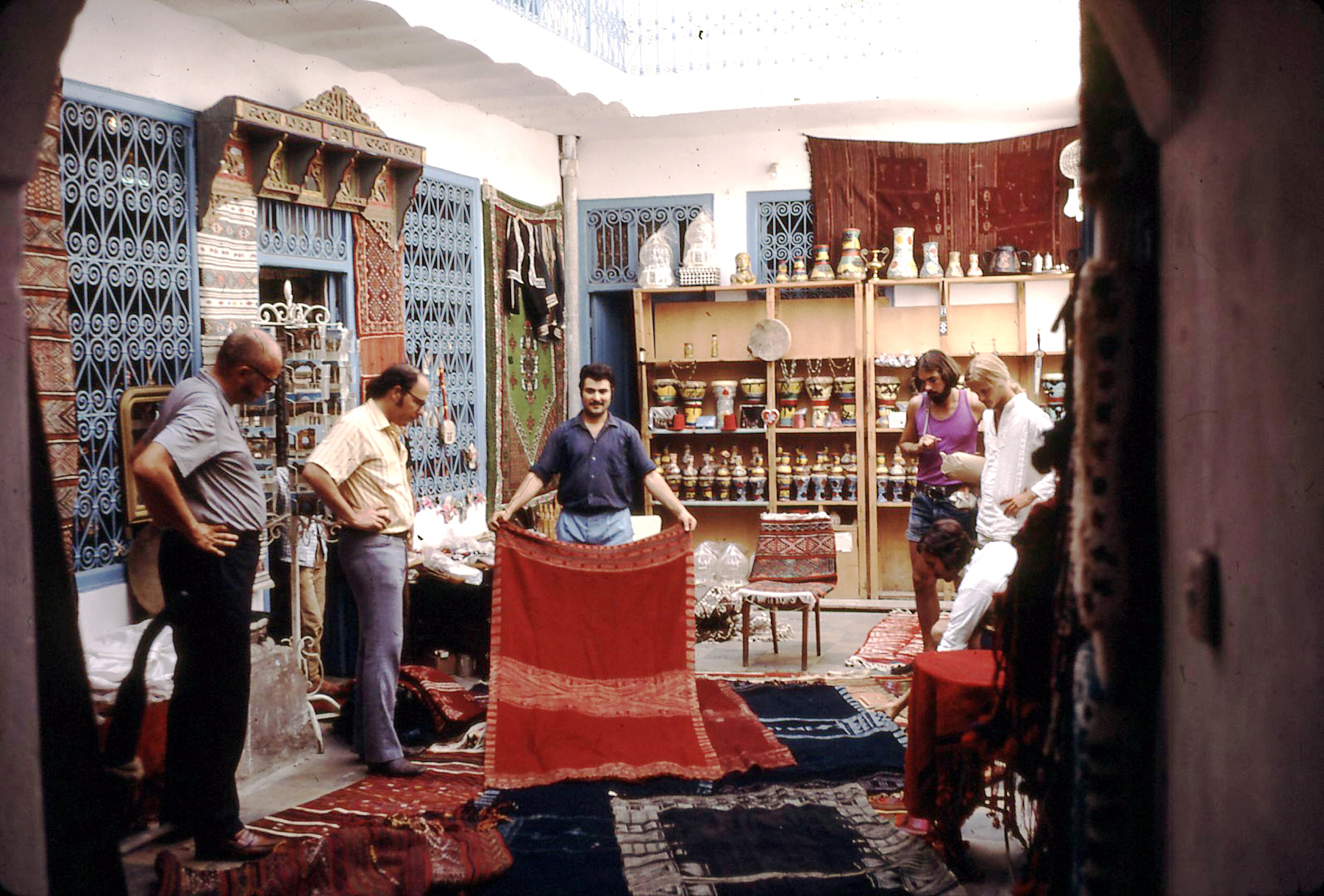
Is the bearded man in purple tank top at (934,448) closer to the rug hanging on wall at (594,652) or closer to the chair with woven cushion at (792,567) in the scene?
the chair with woven cushion at (792,567)

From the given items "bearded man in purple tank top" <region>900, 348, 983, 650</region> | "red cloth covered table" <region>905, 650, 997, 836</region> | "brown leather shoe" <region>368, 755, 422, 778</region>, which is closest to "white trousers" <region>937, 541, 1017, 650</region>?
"red cloth covered table" <region>905, 650, 997, 836</region>

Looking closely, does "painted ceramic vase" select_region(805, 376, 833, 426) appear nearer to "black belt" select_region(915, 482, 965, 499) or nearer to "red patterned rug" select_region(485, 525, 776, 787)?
"black belt" select_region(915, 482, 965, 499)

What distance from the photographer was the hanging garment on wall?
27.7ft

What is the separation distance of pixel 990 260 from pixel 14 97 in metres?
7.83

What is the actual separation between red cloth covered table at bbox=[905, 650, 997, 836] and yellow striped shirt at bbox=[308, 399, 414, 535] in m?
2.31

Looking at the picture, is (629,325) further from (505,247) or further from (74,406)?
(74,406)

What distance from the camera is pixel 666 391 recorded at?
9.46 m

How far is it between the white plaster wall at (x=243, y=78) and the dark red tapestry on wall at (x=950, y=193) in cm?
256

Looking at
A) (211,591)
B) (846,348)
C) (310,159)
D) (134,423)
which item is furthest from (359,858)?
(846,348)

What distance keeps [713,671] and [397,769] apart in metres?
2.40

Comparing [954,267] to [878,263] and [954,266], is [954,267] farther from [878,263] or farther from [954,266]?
[878,263]

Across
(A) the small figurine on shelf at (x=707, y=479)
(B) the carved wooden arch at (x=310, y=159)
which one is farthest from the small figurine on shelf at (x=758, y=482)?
(B) the carved wooden arch at (x=310, y=159)

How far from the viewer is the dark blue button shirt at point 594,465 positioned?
5.91 metres

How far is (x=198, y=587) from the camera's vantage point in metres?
3.98
